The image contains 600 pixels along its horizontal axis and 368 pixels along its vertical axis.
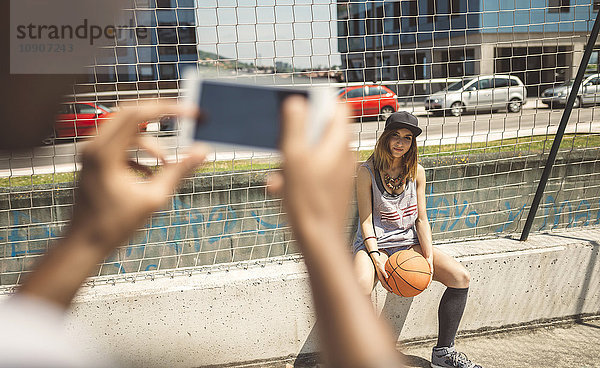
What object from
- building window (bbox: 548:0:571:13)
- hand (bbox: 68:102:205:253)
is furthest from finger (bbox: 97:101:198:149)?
building window (bbox: 548:0:571:13)

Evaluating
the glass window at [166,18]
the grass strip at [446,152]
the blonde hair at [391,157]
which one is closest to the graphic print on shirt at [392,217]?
the blonde hair at [391,157]

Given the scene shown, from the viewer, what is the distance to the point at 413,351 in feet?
13.8

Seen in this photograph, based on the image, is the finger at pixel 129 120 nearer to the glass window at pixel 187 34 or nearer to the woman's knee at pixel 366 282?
the woman's knee at pixel 366 282

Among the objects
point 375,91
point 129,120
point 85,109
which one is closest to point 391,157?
point 375,91

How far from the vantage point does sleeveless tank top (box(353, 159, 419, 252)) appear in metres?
4.01

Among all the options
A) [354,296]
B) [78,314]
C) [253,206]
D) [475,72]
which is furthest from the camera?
[475,72]

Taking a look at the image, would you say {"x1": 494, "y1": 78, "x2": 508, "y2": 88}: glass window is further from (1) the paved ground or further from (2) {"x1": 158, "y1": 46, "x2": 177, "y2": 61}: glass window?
(2) {"x1": 158, "y1": 46, "x2": 177, "y2": 61}: glass window

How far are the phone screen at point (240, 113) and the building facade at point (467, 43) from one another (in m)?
3.35

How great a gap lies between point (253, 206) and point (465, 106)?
2335 millimetres

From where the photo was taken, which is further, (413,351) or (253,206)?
(253,206)

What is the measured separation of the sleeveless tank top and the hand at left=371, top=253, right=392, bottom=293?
0.16 meters

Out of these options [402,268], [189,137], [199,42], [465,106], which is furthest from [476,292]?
[189,137]

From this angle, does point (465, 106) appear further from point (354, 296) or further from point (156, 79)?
point (354, 296)

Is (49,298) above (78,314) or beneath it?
above
